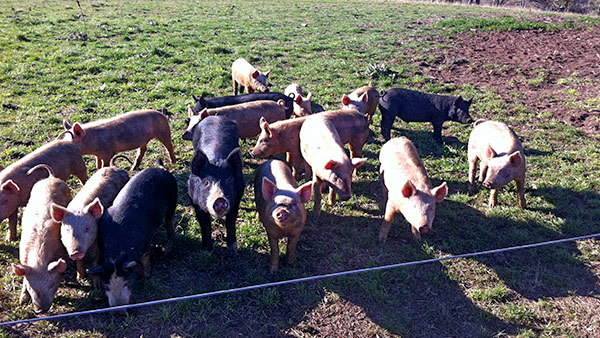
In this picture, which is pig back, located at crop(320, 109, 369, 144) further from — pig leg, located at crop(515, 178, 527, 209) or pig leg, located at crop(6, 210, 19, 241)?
pig leg, located at crop(6, 210, 19, 241)

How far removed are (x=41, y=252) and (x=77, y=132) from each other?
9.00 feet

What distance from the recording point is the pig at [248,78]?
10273 millimetres

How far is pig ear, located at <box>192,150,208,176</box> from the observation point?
5.18 meters

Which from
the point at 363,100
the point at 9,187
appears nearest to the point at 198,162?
the point at 9,187

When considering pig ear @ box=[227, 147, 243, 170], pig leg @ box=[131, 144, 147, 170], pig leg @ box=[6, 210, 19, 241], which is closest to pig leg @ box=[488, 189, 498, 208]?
pig ear @ box=[227, 147, 243, 170]

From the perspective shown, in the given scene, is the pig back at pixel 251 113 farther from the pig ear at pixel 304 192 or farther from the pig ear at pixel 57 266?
the pig ear at pixel 57 266

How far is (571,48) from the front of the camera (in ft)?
49.1

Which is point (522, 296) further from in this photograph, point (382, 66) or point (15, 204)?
point (382, 66)

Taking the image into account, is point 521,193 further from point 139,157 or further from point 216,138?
point 139,157

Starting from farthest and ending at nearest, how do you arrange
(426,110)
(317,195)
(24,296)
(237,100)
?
(426,110) < (237,100) < (317,195) < (24,296)

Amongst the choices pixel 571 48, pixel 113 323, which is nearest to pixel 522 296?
pixel 113 323

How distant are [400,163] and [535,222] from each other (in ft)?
7.83

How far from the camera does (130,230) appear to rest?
466cm

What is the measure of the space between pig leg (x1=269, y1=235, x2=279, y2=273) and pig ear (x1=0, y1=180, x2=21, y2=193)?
10.9 ft
